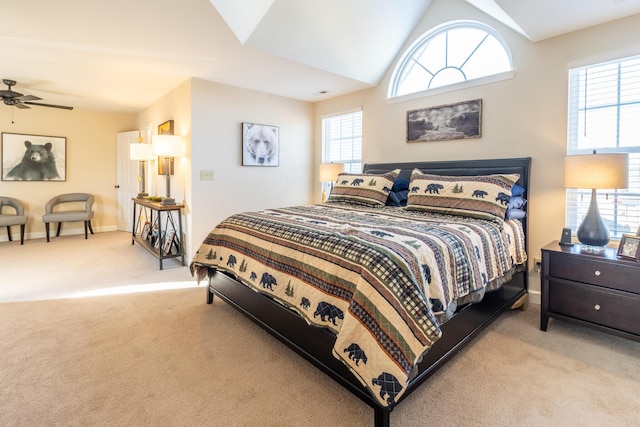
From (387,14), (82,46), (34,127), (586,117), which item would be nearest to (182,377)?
(82,46)

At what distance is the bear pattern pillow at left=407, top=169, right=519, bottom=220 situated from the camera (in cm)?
249

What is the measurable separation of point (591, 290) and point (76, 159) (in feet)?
25.0

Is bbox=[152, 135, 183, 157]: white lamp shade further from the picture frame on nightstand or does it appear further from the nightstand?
the picture frame on nightstand

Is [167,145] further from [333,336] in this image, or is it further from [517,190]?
[517,190]

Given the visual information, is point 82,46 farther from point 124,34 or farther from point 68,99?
point 68,99

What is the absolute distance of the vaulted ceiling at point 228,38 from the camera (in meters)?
2.42

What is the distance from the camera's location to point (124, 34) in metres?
2.76

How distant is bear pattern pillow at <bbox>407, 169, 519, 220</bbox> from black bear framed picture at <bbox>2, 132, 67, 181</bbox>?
20.7 feet

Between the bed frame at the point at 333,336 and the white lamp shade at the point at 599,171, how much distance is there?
23.5 inches

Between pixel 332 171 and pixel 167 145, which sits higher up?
pixel 167 145

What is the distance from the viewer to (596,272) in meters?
2.14

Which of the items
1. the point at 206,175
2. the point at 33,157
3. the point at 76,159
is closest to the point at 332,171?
the point at 206,175

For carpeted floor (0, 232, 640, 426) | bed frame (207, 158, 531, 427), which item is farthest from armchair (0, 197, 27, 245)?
bed frame (207, 158, 531, 427)

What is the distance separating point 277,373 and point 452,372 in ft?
3.36
